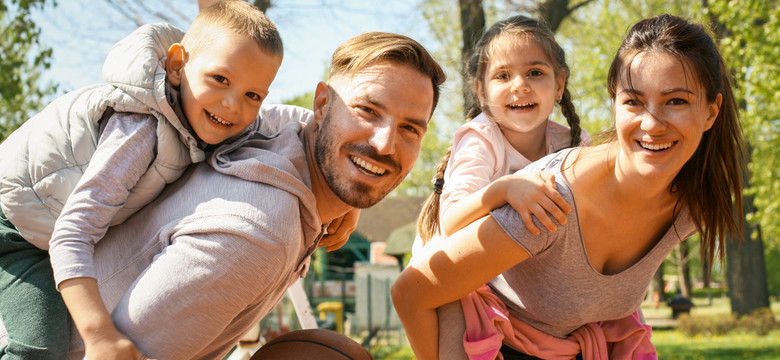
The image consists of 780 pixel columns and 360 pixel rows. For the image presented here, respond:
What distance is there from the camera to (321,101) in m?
2.98

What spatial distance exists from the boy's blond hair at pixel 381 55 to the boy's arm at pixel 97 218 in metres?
0.82

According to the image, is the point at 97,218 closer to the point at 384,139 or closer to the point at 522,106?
the point at 384,139

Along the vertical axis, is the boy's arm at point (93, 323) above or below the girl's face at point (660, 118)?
below

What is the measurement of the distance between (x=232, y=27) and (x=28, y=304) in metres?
1.20

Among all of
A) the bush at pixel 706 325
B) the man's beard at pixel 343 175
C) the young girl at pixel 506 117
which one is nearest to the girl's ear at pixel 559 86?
the young girl at pixel 506 117

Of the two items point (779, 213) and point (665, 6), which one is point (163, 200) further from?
point (665, 6)

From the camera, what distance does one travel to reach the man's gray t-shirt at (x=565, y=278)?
282 centimetres

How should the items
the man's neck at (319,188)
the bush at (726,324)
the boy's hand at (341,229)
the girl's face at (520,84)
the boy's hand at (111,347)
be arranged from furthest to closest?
the bush at (726,324) < the girl's face at (520,84) < the boy's hand at (341,229) < the man's neck at (319,188) < the boy's hand at (111,347)

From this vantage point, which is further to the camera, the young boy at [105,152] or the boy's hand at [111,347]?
the young boy at [105,152]

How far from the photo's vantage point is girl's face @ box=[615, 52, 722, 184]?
8.82ft

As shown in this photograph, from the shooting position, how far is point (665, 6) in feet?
64.9

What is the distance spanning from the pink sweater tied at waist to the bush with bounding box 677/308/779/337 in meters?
17.5

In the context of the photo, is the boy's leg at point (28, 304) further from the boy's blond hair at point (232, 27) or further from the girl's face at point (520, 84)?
the girl's face at point (520, 84)

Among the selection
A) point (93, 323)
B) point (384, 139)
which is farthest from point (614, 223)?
point (93, 323)
